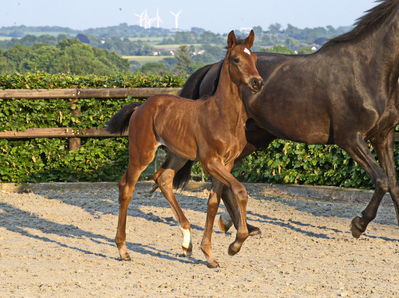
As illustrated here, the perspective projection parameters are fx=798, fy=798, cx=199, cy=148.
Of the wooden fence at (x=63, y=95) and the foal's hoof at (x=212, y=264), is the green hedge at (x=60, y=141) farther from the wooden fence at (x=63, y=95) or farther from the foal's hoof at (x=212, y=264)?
the foal's hoof at (x=212, y=264)

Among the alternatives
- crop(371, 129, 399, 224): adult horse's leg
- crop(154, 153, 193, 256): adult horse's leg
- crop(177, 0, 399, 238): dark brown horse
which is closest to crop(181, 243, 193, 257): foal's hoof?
crop(154, 153, 193, 256): adult horse's leg

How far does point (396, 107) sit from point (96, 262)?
3.16 metres

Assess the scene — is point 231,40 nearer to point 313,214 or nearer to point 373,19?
point 373,19

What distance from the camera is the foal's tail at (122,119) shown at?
728 cm

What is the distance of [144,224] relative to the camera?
891 cm

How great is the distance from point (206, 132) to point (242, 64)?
66 centimetres

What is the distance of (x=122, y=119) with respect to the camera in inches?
287

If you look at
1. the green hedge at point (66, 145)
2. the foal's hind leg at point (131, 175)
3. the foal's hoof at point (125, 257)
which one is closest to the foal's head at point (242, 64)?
the foal's hind leg at point (131, 175)

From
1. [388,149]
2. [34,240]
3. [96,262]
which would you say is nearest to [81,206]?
[34,240]

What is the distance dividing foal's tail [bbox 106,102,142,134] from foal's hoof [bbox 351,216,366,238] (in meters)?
2.37

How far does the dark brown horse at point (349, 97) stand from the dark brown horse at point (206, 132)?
1.14 metres

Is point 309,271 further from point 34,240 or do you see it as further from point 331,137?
point 34,240

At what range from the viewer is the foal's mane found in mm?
7676

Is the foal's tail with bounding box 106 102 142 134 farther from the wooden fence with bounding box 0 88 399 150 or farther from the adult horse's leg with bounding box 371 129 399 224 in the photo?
the wooden fence with bounding box 0 88 399 150
